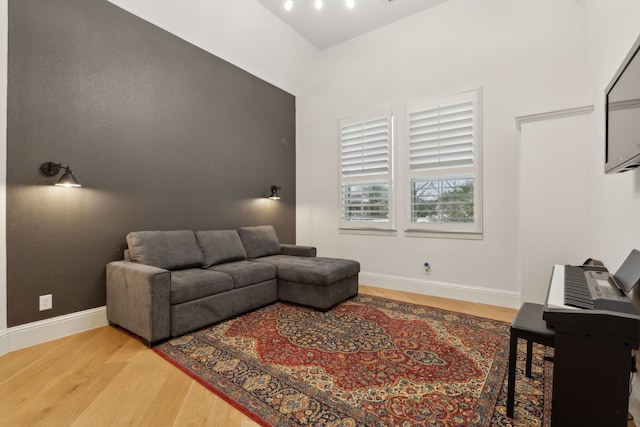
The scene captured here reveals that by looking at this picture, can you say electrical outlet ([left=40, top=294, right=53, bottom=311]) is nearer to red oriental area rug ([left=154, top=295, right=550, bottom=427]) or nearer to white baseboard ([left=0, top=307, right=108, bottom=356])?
white baseboard ([left=0, top=307, right=108, bottom=356])

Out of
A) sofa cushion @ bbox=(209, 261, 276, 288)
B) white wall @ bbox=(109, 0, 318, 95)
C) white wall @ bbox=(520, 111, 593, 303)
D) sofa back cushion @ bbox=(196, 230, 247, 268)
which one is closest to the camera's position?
white wall @ bbox=(520, 111, 593, 303)

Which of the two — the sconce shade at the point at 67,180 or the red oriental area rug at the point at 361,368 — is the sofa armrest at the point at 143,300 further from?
the sconce shade at the point at 67,180

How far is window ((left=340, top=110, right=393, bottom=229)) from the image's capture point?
4207 millimetres

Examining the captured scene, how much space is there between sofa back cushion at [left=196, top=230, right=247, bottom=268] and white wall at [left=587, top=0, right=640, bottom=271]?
11.1 feet

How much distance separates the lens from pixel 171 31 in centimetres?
340

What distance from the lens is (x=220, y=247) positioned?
3.48 metres

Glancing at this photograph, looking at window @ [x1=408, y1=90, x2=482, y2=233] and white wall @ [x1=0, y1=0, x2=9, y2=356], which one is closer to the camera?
white wall @ [x1=0, y1=0, x2=9, y2=356]

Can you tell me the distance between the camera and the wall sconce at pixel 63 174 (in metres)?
2.43

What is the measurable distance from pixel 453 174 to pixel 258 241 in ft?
8.59

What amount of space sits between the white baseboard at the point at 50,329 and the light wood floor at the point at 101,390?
0.07 meters

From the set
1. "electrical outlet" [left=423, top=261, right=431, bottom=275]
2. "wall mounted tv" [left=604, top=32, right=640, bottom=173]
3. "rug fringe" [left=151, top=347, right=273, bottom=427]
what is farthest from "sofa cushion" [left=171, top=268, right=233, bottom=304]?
"wall mounted tv" [left=604, top=32, right=640, bottom=173]

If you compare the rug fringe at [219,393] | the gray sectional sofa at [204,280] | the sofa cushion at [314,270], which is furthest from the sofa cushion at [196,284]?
the sofa cushion at [314,270]

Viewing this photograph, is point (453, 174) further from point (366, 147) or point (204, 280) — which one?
point (204, 280)

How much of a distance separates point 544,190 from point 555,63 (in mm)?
1335
